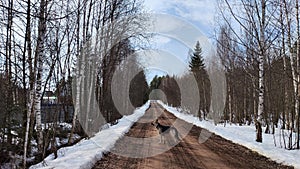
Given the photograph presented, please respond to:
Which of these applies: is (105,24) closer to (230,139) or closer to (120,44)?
(120,44)

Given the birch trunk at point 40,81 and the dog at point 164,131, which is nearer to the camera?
the birch trunk at point 40,81

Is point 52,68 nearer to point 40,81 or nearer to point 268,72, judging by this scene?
point 40,81

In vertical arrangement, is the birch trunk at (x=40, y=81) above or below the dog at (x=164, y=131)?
above

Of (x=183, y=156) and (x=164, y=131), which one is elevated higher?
(x=164, y=131)

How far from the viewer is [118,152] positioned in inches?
394

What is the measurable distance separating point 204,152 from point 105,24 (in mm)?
11233

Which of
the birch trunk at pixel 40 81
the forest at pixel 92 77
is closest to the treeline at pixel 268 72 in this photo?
the forest at pixel 92 77

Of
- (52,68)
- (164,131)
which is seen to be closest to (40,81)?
(52,68)

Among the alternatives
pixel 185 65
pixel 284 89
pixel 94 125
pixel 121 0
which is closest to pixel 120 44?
pixel 121 0

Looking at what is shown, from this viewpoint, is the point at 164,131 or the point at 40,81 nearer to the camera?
the point at 40,81

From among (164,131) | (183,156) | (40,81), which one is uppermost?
(40,81)

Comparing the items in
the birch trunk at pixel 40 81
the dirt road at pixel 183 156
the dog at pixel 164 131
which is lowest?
the dirt road at pixel 183 156

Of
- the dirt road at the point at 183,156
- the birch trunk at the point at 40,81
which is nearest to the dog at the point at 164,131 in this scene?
the dirt road at the point at 183,156

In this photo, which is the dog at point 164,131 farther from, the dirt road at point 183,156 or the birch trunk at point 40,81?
the birch trunk at point 40,81
